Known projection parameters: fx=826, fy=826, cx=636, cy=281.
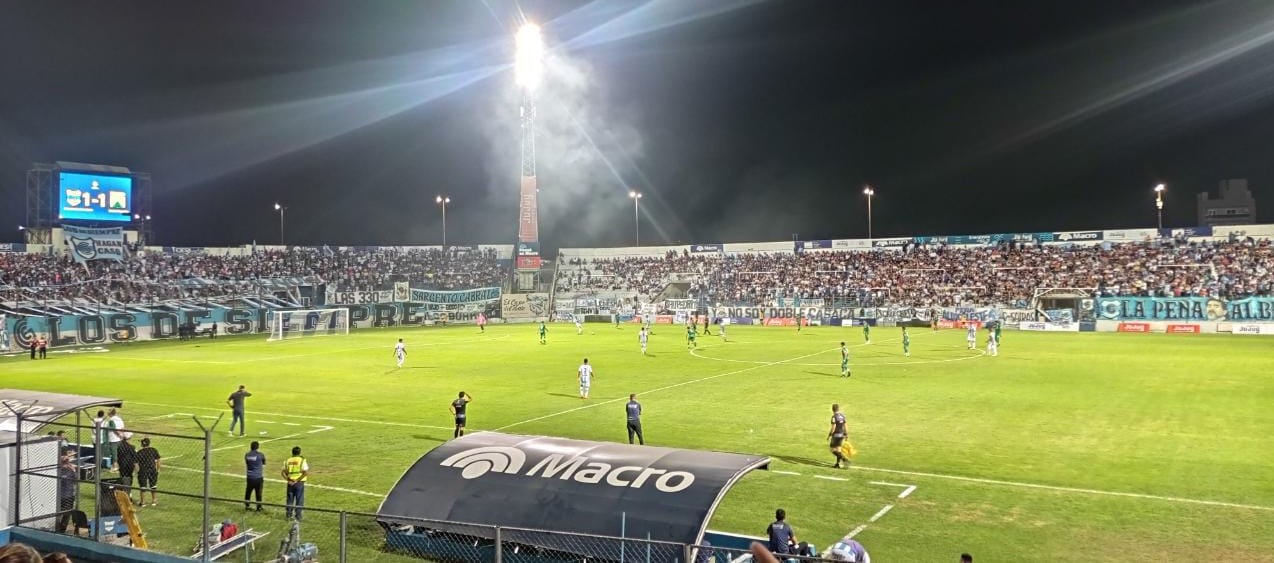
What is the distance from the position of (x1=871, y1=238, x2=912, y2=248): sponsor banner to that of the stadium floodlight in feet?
129

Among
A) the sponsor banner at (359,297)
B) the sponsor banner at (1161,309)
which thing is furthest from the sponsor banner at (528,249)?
the sponsor banner at (1161,309)

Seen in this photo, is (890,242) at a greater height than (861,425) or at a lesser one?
greater

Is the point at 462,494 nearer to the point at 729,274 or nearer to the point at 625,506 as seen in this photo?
the point at 625,506

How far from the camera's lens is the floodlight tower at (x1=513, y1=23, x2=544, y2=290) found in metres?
83.4

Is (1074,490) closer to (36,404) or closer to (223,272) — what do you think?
(36,404)

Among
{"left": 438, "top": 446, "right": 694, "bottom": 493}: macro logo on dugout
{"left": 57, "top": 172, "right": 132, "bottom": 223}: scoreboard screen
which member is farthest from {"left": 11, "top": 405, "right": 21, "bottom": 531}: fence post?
{"left": 57, "top": 172, "right": 132, "bottom": 223}: scoreboard screen

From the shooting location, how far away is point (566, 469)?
40.5 feet

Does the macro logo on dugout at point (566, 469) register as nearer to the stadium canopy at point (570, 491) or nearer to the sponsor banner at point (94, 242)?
the stadium canopy at point (570, 491)

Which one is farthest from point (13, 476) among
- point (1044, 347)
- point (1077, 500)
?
point (1044, 347)

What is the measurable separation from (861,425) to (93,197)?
65619mm

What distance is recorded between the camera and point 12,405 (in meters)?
17.4

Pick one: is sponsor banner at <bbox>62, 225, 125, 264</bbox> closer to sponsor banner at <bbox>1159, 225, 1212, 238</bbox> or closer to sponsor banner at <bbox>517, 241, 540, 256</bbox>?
sponsor banner at <bbox>517, 241, 540, 256</bbox>

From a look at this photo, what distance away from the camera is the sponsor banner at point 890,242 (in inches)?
3344

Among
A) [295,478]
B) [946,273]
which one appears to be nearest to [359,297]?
[946,273]
